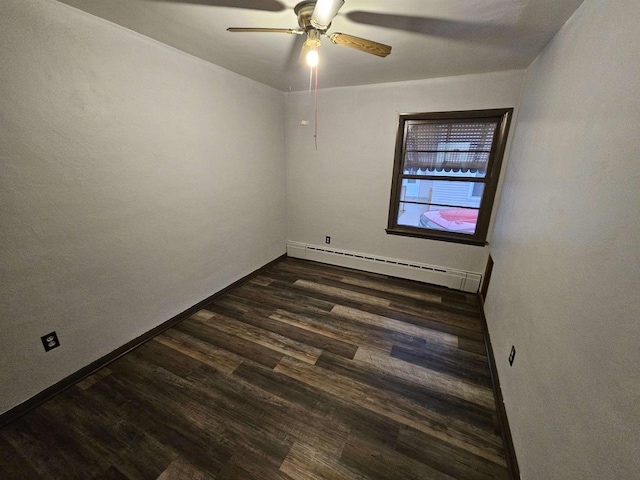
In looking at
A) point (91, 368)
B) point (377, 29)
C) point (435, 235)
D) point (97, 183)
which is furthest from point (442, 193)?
point (91, 368)

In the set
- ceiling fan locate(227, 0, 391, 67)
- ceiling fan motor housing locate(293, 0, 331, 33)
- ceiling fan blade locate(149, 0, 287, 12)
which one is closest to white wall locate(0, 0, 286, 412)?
ceiling fan blade locate(149, 0, 287, 12)

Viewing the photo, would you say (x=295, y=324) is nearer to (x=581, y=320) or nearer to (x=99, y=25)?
(x=581, y=320)

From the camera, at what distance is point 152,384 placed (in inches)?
71.7

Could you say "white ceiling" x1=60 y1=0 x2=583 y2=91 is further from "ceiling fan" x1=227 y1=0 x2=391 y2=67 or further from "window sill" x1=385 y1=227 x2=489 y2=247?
"window sill" x1=385 y1=227 x2=489 y2=247

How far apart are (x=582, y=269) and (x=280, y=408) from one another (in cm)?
177

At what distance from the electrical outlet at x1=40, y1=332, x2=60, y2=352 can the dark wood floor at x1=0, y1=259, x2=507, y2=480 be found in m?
0.35

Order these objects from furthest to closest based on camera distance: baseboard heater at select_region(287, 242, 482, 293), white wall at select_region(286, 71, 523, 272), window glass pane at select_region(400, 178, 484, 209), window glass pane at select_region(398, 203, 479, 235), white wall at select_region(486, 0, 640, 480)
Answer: window glass pane at select_region(398, 203, 479, 235)
baseboard heater at select_region(287, 242, 482, 293)
window glass pane at select_region(400, 178, 484, 209)
white wall at select_region(286, 71, 523, 272)
white wall at select_region(486, 0, 640, 480)

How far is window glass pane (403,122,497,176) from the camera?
2811mm

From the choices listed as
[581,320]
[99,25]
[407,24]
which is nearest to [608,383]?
[581,320]

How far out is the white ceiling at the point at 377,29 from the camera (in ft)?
4.89

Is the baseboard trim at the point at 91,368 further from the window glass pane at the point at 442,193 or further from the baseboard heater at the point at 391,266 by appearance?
the window glass pane at the point at 442,193

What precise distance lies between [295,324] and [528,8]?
9.20 feet

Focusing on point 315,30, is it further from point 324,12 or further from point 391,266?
point 391,266

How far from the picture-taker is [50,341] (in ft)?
5.49
